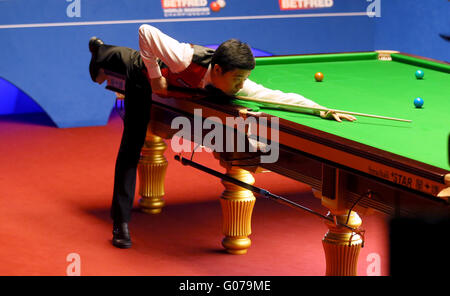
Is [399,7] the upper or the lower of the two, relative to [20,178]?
upper

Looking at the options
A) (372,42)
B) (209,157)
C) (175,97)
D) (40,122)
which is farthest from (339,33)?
(175,97)

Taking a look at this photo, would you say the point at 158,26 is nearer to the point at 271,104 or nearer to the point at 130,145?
the point at 130,145

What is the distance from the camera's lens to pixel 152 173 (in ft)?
13.6

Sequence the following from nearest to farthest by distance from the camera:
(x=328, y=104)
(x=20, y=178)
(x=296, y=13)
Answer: (x=328, y=104) → (x=20, y=178) → (x=296, y=13)

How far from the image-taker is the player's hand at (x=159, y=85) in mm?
3230

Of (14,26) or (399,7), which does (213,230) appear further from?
(399,7)

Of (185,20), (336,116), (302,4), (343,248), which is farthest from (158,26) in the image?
(343,248)

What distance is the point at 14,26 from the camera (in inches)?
240

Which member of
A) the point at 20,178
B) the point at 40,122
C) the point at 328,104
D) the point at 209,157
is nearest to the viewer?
the point at 328,104

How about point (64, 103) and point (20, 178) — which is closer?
point (20, 178)

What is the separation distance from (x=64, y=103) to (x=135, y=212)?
2.45 m

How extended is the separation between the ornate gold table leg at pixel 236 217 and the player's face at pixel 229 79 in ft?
2.02

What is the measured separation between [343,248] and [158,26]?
422cm

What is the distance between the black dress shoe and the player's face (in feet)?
3.21
